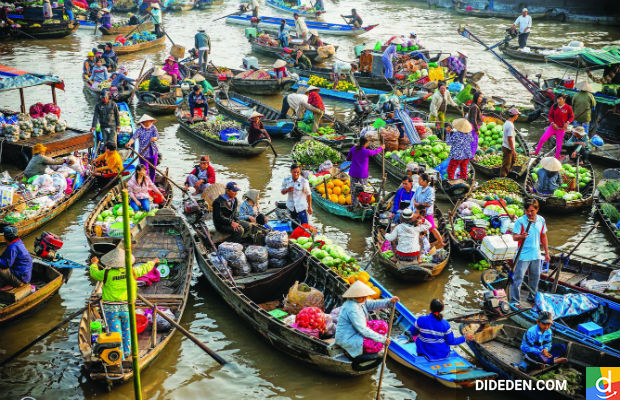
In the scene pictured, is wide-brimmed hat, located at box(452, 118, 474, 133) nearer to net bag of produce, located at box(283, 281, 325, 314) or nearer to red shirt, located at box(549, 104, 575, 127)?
red shirt, located at box(549, 104, 575, 127)

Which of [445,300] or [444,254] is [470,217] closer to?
[444,254]

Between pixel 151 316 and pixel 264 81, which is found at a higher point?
pixel 264 81

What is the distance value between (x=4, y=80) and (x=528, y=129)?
15028mm

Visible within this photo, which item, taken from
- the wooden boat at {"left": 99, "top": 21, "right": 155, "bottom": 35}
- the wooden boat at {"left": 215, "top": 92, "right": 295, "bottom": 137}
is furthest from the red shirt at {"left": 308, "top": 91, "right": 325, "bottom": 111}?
the wooden boat at {"left": 99, "top": 21, "right": 155, "bottom": 35}

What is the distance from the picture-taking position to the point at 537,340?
24.9 feet

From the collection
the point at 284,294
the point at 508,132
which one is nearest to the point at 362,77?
the point at 508,132

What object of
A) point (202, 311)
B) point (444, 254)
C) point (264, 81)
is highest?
point (264, 81)

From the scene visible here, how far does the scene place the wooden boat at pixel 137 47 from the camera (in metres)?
27.3

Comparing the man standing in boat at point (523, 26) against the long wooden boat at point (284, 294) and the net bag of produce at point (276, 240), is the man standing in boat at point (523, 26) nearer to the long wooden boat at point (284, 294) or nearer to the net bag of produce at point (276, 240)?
the net bag of produce at point (276, 240)

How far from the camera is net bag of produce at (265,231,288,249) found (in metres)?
10.1

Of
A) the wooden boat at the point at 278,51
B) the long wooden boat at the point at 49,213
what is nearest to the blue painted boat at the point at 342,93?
the wooden boat at the point at 278,51

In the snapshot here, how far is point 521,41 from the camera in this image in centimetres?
2688

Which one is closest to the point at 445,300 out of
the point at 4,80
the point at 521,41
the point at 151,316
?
the point at 151,316

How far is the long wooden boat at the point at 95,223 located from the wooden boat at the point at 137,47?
15.9 m
